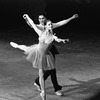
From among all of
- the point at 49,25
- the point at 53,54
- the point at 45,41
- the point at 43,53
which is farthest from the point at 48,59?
the point at 49,25

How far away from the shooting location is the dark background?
16.0 m

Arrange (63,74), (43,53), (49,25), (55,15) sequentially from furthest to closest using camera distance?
(55,15) → (63,74) → (43,53) → (49,25)

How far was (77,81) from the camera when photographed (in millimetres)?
9070

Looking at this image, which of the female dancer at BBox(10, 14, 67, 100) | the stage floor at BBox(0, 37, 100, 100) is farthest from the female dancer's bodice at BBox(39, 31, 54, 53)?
the stage floor at BBox(0, 37, 100, 100)

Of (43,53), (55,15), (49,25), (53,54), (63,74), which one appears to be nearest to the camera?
(49,25)

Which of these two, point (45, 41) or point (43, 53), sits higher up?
point (45, 41)

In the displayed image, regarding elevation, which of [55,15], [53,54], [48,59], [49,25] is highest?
[55,15]

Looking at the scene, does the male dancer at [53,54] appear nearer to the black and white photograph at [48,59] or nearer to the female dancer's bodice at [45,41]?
the black and white photograph at [48,59]

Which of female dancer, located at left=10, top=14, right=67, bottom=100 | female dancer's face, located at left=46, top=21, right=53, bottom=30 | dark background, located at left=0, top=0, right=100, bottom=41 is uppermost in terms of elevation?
dark background, located at left=0, top=0, right=100, bottom=41

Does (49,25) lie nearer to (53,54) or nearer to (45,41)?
(45,41)

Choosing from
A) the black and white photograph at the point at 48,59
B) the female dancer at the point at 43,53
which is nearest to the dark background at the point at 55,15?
the black and white photograph at the point at 48,59

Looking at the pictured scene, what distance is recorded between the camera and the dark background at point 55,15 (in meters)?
16.0

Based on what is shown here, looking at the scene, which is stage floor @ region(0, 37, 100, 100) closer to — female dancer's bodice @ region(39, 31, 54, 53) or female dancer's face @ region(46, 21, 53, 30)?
female dancer's bodice @ region(39, 31, 54, 53)

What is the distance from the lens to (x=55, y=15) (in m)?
20.5
